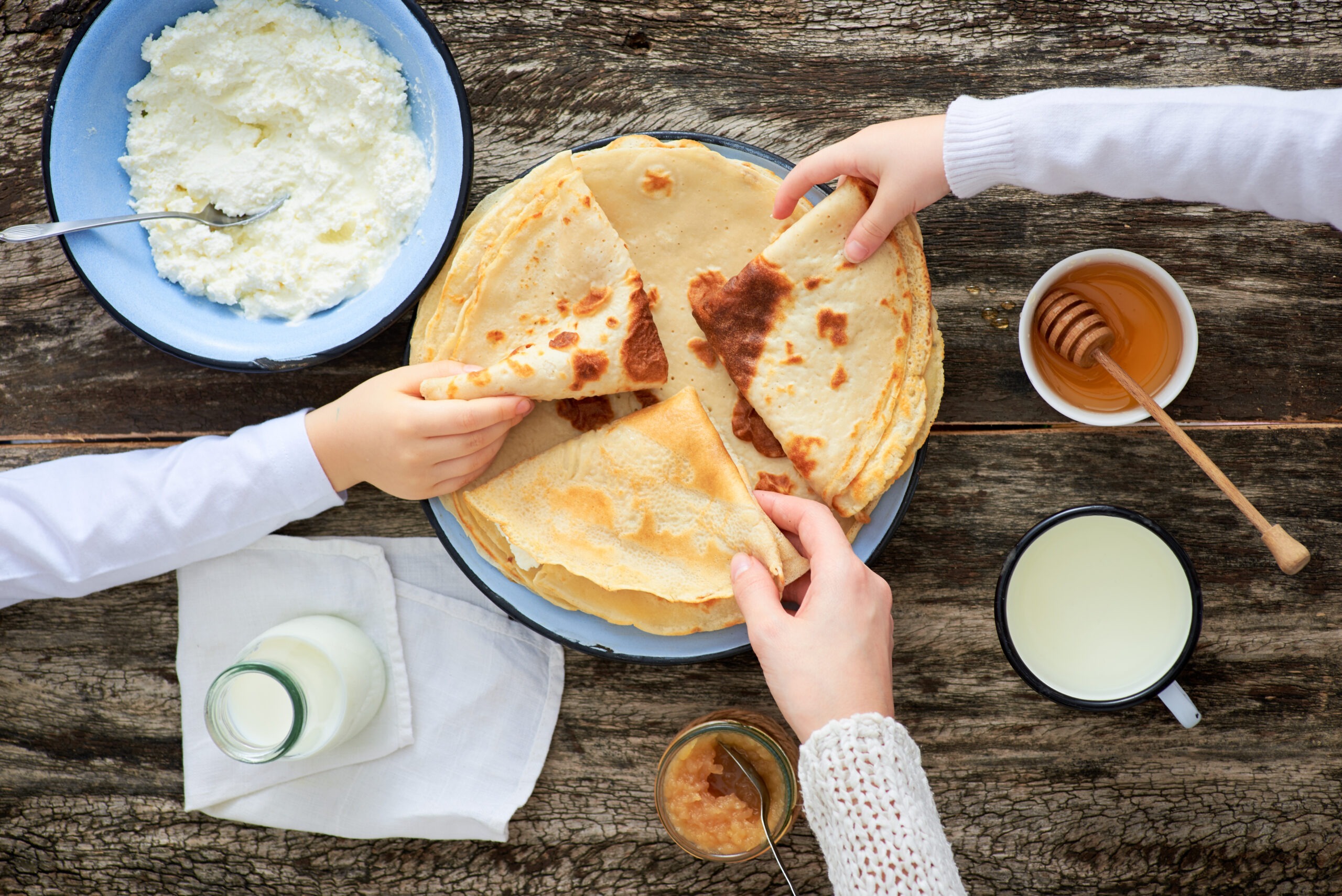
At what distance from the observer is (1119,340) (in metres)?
1.50

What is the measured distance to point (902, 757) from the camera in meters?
1.16

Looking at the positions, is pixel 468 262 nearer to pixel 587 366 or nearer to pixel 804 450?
pixel 587 366

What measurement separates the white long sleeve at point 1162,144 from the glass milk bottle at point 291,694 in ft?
4.58

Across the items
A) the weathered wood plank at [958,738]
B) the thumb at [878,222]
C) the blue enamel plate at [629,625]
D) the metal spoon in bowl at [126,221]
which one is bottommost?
the weathered wood plank at [958,738]

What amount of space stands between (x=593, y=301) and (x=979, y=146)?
0.70m

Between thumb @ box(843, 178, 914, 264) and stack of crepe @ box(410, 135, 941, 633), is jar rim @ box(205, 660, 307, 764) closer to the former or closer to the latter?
stack of crepe @ box(410, 135, 941, 633)

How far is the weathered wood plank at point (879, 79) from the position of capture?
1555 millimetres

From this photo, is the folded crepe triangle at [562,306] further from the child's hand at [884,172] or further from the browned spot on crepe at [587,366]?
the child's hand at [884,172]

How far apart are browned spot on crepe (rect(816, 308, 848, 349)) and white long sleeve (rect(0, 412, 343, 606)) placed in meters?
0.93

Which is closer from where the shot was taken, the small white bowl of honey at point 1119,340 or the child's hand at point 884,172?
the child's hand at point 884,172

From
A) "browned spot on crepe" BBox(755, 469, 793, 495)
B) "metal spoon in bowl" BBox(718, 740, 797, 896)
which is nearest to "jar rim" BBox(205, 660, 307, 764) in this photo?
"metal spoon in bowl" BBox(718, 740, 797, 896)

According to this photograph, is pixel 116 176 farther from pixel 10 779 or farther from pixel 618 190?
pixel 10 779

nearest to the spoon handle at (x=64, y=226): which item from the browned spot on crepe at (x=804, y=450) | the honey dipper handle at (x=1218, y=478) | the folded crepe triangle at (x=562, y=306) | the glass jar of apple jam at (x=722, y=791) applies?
the folded crepe triangle at (x=562, y=306)

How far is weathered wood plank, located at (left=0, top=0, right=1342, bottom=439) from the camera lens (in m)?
1.55
